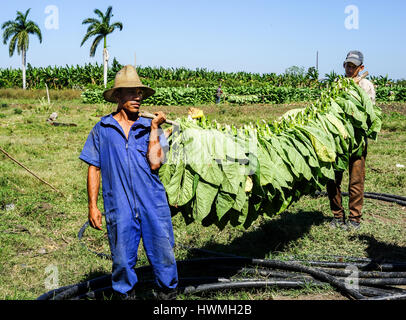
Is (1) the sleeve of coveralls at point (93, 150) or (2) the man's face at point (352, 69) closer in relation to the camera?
(1) the sleeve of coveralls at point (93, 150)

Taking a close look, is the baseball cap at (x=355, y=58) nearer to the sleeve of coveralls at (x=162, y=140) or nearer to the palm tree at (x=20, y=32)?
the sleeve of coveralls at (x=162, y=140)

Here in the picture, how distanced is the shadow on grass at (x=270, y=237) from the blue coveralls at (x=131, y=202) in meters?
1.42

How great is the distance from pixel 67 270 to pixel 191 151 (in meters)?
1.84

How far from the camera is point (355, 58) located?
13.7 feet

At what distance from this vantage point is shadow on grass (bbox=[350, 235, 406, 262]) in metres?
3.77

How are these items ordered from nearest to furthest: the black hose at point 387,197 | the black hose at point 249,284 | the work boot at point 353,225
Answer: the black hose at point 249,284, the work boot at point 353,225, the black hose at point 387,197

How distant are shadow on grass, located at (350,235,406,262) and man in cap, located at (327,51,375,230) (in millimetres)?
281

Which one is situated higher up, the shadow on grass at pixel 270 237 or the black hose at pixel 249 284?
the black hose at pixel 249 284

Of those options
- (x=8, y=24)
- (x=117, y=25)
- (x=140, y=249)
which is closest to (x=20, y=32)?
(x=8, y=24)

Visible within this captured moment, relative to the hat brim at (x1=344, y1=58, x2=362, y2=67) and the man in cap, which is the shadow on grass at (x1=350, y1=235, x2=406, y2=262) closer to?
the man in cap

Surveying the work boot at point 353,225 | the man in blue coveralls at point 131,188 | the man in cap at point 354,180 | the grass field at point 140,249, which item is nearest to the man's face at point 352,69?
the man in cap at point 354,180

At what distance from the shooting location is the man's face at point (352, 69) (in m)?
4.19

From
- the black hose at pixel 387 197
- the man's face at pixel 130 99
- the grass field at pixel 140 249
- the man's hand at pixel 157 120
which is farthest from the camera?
the black hose at pixel 387 197
